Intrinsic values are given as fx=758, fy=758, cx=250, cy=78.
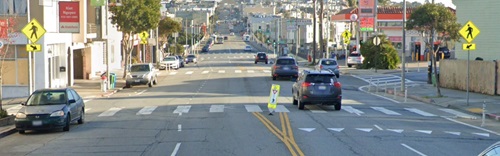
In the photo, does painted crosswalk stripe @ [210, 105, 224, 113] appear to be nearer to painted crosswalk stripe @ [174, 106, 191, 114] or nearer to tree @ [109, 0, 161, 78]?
painted crosswalk stripe @ [174, 106, 191, 114]

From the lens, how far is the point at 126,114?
96.4 feet

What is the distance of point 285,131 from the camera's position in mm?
21766

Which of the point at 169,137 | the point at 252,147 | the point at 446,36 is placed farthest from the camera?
the point at 446,36

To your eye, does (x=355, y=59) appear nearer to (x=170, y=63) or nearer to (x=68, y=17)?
(x=170, y=63)

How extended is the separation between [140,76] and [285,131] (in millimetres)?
28397

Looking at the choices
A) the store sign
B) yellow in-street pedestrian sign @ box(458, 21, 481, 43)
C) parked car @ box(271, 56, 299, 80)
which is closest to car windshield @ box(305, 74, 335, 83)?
yellow in-street pedestrian sign @ box(458, 21, 481, 43)

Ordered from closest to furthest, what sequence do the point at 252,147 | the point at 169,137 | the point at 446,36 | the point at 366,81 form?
1. the point at 252,147
2. the point at 169,137
3. the point at 446,36
4. the point at 366,81

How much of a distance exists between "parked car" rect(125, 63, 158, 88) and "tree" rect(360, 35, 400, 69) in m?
26.6

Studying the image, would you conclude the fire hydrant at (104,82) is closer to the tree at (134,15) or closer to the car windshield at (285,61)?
the tree at (134,15)

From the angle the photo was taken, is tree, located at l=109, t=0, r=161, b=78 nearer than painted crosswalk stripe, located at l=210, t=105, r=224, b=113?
No

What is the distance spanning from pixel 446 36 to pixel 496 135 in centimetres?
2074

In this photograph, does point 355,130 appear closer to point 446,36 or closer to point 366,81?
point 446,36

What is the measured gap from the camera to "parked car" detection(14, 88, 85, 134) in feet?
73.7

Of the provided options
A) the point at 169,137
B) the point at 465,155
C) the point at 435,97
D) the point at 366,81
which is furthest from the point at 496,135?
the point at 366,81
